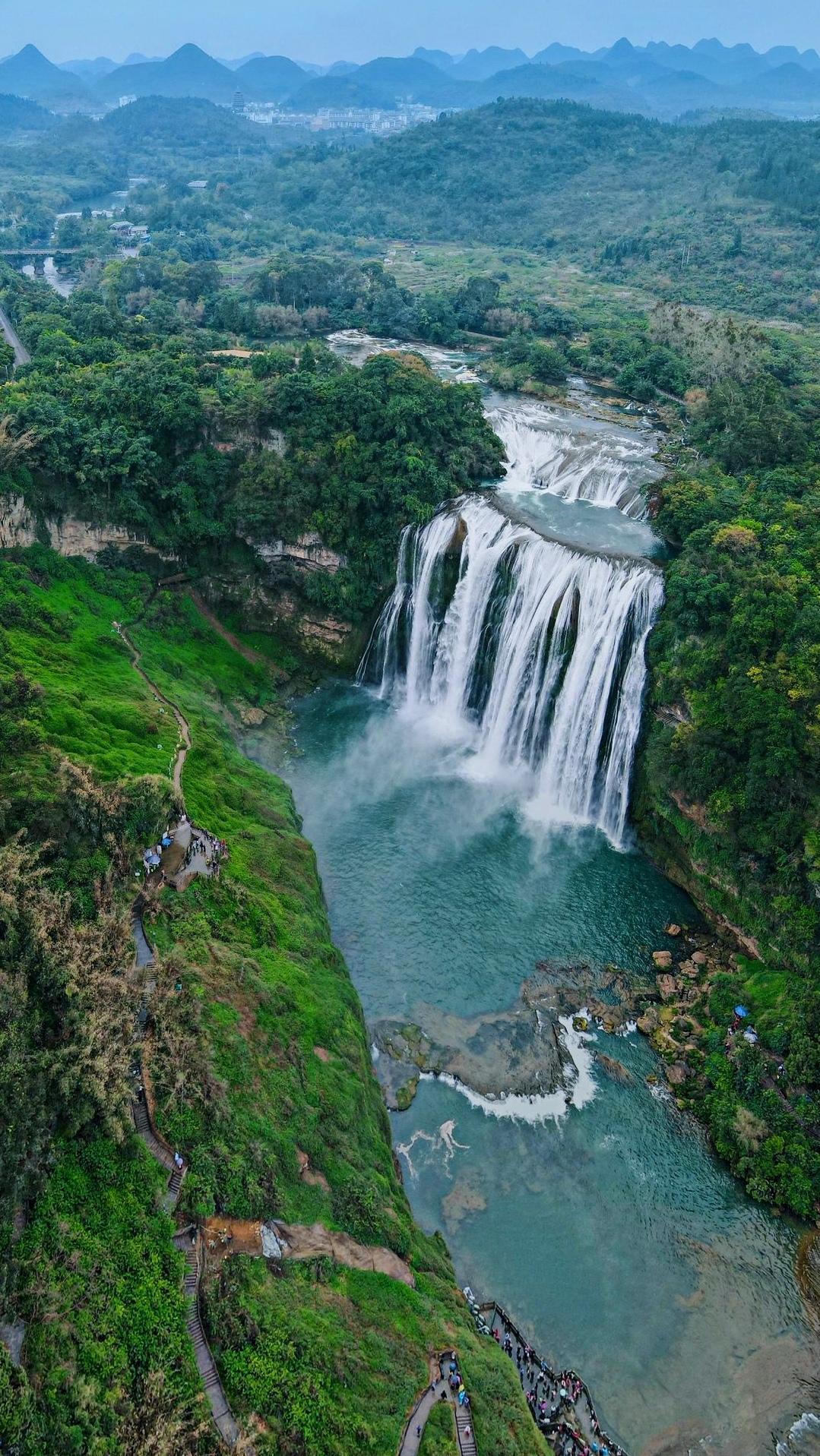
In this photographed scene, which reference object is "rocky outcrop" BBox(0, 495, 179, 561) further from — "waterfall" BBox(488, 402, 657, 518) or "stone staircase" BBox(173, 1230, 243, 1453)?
"stone staircase" BBox(173, 1230, 243, 1453)

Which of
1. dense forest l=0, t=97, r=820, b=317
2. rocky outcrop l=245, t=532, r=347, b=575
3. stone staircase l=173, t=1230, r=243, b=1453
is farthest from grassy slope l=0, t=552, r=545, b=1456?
dense forest l=0, t=97, r=820, b=317

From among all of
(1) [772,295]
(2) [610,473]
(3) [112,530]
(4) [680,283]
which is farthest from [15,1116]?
(4) [680,283]

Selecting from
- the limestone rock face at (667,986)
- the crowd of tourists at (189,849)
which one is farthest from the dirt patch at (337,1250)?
the limestone rock face at (667,986)

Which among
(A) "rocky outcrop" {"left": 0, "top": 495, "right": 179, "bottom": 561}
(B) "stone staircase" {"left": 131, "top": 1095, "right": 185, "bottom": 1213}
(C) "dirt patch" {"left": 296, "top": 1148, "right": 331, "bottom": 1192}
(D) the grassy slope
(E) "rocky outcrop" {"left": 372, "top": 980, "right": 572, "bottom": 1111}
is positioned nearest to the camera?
(D) the grassy slope

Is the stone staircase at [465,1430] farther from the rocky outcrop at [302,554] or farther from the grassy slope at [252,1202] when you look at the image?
the rocky outcrop at [302,554]

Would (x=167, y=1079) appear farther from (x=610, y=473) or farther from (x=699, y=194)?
(x=699, y=194)

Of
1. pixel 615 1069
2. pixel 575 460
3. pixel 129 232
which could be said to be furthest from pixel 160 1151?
pixel 129 232

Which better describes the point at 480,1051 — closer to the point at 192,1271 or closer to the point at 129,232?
the point at 192,1271
